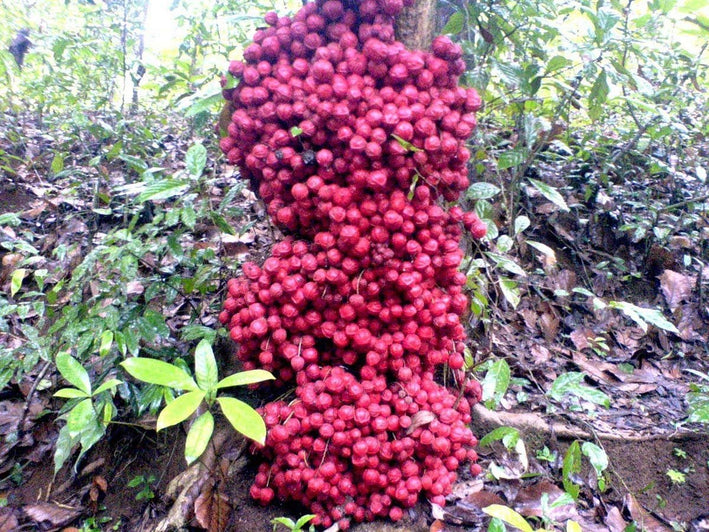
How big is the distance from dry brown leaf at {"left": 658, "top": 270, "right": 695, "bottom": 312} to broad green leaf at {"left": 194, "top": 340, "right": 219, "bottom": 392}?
3.64 m

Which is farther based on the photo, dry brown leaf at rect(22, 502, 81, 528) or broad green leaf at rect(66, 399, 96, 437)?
dry brown leaf at rect(22, 502, 81, 528)

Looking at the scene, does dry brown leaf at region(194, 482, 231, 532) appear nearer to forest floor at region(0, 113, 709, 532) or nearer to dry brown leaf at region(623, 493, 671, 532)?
forest floor at region(0, 113, 709, 532)

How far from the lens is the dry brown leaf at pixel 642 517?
7.14 feet

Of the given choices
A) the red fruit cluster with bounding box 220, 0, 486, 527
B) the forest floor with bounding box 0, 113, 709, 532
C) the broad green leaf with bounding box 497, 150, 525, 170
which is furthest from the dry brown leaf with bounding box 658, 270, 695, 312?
the red fruit cluster with bounding box 220, 0, 486, 527

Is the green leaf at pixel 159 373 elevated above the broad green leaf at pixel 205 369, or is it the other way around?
the green leaf at pixel 159 373

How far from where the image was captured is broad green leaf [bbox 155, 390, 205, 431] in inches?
49.1

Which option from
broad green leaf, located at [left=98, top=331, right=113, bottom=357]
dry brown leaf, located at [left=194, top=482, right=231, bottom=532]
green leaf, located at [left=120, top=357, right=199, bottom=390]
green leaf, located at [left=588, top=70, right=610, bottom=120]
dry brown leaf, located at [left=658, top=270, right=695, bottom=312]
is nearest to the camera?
green leaf, located at [left=120, top=357, right=199, bottom=390]

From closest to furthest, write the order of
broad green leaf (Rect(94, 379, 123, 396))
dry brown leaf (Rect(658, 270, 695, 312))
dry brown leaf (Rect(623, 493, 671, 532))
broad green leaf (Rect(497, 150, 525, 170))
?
broad green leaf (Rect(94, 379, 123, 396))
dry brown leaf (Rect(623, 493, 671, 532))
broad green leaf (Rect(497, 150, 525, 170))
dry brown leaf (Rect(658, 270, 695, 312))

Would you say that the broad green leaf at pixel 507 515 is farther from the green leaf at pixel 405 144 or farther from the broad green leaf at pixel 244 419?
the green leaf at pixel 405 144

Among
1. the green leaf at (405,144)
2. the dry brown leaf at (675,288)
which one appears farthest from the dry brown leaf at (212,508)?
the dry brown leaf at (675,288)

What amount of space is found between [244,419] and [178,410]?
18cm

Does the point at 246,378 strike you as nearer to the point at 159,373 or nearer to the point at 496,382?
the point at 159,373

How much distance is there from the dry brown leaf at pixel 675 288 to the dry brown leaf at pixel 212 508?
3.50 meters

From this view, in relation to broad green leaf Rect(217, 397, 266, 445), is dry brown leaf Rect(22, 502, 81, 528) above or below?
below
